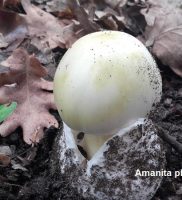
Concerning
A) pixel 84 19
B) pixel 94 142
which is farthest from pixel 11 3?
pixel 94 142

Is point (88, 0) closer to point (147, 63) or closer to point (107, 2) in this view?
point (107, 2)

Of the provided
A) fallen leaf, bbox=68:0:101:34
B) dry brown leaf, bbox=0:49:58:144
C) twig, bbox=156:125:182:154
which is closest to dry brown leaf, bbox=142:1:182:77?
fallen leaf, bbox=68:0:101:34

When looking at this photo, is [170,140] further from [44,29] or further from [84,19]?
[44,29]

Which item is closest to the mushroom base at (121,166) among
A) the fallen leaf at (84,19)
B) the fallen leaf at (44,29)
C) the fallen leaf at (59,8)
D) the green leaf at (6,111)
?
the green leaf at (6,111)

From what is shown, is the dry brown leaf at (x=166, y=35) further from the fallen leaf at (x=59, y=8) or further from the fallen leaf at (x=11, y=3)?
the fallen leaf at (x=11, y=3)

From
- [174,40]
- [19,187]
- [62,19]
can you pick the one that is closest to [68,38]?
[62,19]
